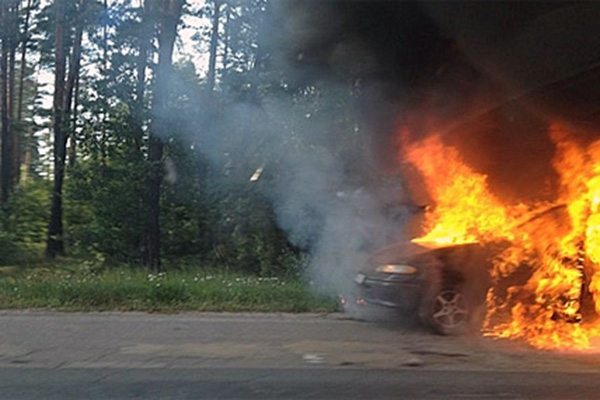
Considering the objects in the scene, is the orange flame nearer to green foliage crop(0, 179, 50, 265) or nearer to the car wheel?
the car wheel

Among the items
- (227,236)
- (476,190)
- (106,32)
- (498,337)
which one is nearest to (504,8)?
(476,190)

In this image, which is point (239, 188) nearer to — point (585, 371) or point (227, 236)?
point (227, 236)

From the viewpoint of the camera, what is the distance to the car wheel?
26.5 ft

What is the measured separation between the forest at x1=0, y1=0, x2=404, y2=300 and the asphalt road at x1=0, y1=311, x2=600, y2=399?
8.89ft

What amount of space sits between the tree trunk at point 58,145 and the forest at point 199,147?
0.05 metres

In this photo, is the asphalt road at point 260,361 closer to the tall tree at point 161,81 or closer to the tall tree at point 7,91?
the tall tree at point 161,81

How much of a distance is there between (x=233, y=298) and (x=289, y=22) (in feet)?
12.7

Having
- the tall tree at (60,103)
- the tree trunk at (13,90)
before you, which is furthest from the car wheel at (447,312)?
the tree trunk at (13,90)

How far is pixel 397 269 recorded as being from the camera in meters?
8.23

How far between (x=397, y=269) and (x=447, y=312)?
712mm

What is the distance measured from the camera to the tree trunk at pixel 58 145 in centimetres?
1720

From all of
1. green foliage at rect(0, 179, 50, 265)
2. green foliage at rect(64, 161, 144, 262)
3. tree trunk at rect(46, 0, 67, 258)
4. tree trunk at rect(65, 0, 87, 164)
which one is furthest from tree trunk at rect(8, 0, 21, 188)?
green foliage at rect(64, 161, 144, 262)

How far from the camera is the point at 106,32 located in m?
15.3

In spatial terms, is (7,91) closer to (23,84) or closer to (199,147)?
(23,84)
